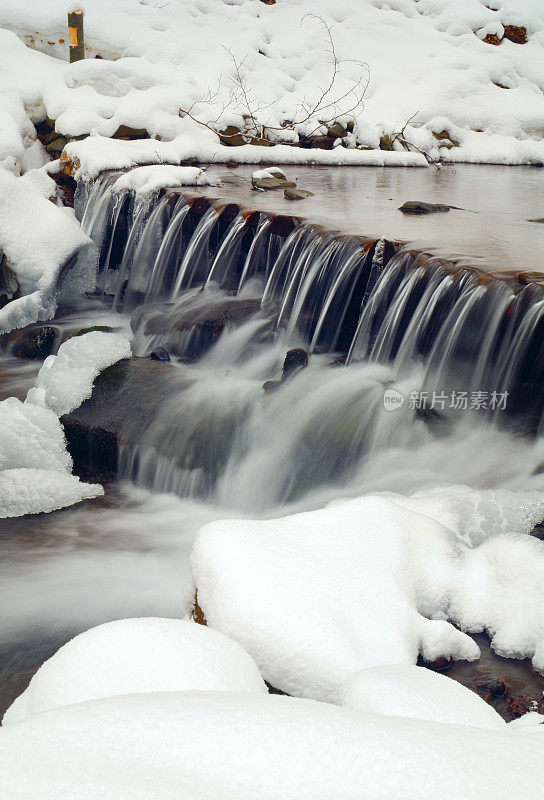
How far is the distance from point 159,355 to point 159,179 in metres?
3.09

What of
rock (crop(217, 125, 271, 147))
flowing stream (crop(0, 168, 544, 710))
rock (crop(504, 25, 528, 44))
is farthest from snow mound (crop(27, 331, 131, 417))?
rock (crop(504, 25, 528, 44))

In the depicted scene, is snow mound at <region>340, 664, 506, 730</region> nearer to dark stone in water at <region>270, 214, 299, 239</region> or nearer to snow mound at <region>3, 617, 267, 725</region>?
snow mound at <region>3, 617, 267, 725</region>

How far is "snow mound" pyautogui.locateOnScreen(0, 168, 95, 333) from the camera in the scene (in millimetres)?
7156

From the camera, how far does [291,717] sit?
1.18 metres

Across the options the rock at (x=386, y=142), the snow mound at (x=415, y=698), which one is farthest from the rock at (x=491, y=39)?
the snow mound at (x=415, y=698)

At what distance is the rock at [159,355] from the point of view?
5757mm

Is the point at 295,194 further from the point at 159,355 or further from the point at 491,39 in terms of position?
the point at 491,39

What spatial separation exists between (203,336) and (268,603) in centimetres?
388

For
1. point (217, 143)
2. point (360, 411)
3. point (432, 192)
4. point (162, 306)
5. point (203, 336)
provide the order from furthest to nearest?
1. point (217, 143)
2. point (432, 192)
3. point (162, 306)
4. point (203, 336)
5. point (360, 411)

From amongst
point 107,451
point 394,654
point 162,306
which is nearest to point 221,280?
point 162,306

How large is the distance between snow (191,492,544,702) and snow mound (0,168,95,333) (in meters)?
5.19

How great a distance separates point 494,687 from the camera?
2.43m

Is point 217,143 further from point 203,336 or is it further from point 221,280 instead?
point 203,336

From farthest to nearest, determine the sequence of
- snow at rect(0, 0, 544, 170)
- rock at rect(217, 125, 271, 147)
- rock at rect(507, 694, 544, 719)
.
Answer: rock at rect(217, 125, 271, 147) → snow at rect(0, 0, 544, 170) → rock at rect(507, 694, 544, 719)
